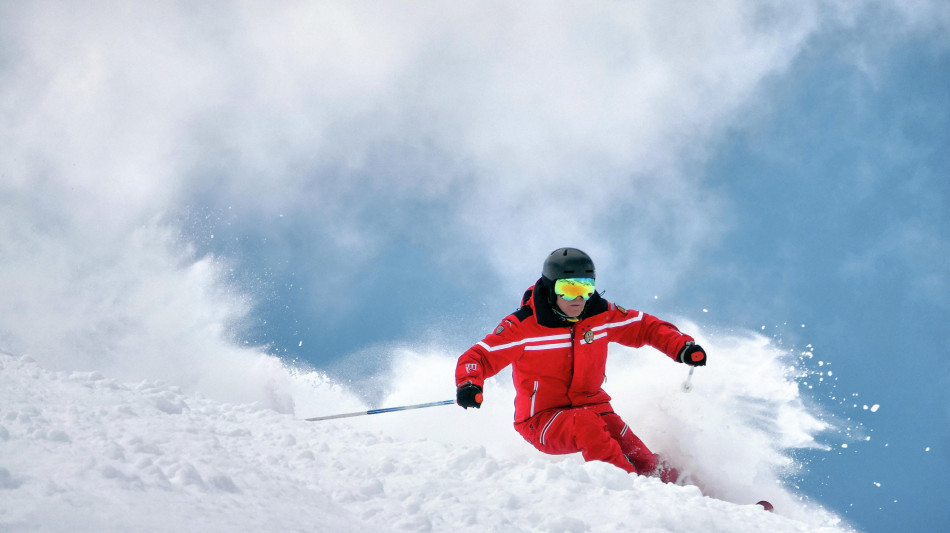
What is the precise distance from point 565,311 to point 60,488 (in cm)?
322

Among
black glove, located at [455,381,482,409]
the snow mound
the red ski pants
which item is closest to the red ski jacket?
the red ski pants

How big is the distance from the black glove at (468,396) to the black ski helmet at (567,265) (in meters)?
0.95

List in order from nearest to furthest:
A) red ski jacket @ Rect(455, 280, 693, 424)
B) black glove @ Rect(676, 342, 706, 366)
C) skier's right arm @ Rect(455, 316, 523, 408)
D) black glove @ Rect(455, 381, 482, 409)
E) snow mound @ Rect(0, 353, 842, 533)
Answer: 1. snow mound @ Rect(0, 353, 842, 533)
2. black glove @ Rect(455, 381, 482, 409)
3. skier's right arm @ Rect(455, 316, 523, 408)
4. red ski jacket @ Rect(455, 280, 693, 424)
5. black glove @ Rect(676, 342, 706, 366)

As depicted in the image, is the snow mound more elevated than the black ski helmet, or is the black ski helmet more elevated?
the black ski helmet

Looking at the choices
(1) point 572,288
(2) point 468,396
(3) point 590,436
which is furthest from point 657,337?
(2) point 468,396

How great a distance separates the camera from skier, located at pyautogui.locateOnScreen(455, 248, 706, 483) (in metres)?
4.64

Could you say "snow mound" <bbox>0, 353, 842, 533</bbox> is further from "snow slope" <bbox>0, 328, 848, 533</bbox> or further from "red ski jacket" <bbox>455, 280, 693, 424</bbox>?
"red ski jacket" <bbox>455, 280, 693, 424</bbox>

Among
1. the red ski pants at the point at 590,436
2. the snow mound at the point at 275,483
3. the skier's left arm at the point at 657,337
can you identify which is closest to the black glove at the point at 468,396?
the red ski pants at the point at 590,436

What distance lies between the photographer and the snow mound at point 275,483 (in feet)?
7.33

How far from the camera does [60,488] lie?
2.25 m

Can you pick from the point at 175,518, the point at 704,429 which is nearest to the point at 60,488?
the point at 175,518

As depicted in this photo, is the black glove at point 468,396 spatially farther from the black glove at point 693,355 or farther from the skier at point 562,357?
the black glove at point 693,355

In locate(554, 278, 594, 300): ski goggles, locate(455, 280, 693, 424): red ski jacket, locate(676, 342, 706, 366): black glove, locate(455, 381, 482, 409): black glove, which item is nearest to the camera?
locate(455, 381, 482, 409): black glove

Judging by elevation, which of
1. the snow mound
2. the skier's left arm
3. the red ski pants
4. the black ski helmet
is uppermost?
the black ski helmet
